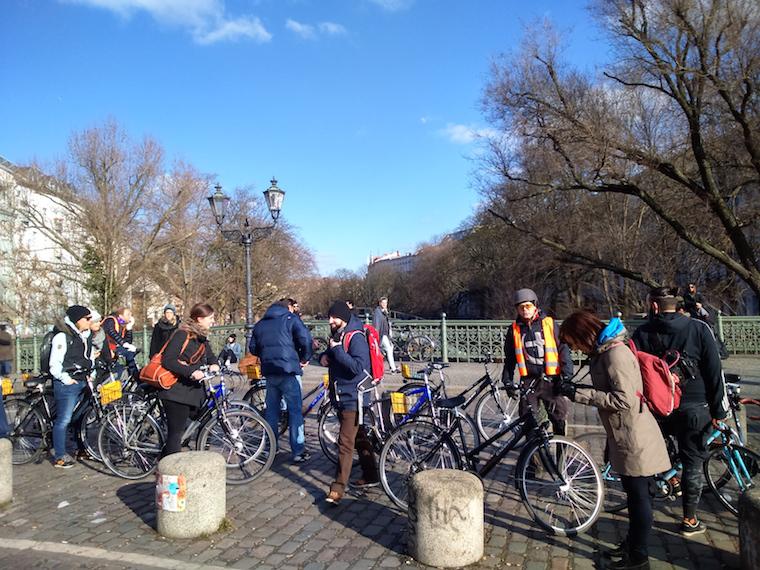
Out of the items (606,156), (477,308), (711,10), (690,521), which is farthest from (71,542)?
(477,308)

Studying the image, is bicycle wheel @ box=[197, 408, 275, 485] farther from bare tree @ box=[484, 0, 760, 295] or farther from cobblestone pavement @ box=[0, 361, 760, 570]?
bare tree @ box=[484, 0, 760, 295]

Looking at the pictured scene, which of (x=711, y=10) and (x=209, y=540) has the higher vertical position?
(x=711, y=10)

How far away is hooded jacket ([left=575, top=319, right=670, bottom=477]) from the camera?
3682mm

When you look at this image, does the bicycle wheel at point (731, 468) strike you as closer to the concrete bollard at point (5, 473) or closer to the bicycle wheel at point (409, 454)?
the bicycle wheel at point (409, 454)

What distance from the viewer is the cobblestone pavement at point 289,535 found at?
402 centimetres

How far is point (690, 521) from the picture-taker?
4.29 metres

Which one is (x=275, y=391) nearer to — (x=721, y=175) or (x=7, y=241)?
(x=721, y=175)

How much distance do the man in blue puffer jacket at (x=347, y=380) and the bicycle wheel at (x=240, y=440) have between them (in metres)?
0.97

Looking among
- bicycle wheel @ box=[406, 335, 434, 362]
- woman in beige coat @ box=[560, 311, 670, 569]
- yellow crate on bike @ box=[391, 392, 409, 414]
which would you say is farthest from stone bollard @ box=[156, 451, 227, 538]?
bicycle wheel @ box=[406, 335, 434, 362]

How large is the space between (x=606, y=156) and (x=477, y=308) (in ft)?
101

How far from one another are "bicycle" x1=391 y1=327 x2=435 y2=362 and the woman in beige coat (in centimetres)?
1329

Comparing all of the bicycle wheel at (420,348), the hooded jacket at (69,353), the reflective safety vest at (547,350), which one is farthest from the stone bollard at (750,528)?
the bicycle wheel at (420,348)

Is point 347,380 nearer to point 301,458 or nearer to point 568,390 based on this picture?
point 301,458

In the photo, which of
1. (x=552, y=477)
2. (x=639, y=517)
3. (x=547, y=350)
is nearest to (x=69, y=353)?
(x=547, y=350)
